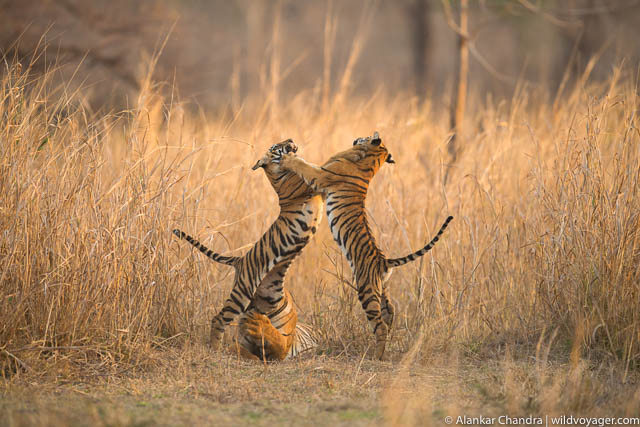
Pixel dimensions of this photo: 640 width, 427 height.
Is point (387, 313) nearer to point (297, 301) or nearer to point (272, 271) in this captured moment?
point (272, 271)

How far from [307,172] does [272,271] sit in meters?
0.48

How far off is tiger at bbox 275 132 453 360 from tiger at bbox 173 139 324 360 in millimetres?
70

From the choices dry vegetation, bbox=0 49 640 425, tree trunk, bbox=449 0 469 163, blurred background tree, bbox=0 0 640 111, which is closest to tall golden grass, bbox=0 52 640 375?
dry vegetation, bbox=0 49 640 425

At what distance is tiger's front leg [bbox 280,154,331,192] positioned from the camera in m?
2.95

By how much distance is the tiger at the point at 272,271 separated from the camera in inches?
116

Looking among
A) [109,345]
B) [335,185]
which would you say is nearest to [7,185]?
[109,345]

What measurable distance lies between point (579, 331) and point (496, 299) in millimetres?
769

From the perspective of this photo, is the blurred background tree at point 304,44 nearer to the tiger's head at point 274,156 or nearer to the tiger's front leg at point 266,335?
the tiger's head at point 274,156

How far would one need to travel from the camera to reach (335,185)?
2965 mm

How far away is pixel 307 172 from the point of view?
2.97 m

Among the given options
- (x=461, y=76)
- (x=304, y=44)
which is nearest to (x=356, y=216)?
(x=461, y=76)

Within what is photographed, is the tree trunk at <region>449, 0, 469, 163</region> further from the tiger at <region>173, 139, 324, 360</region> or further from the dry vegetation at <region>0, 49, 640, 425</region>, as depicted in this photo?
the tiger at <region>173, 139, 324, 360</region>

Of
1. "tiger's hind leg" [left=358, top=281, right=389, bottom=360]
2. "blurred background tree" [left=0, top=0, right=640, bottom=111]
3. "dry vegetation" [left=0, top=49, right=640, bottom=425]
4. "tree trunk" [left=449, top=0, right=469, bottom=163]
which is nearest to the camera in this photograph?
"dry vegetation" [left=0, top=49, right=640, bottom=425]

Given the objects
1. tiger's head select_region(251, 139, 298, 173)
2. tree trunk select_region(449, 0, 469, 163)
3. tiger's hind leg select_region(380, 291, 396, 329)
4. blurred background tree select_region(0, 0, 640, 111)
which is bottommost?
tiger's hind leg select_region(380, 291, 396, 329)
